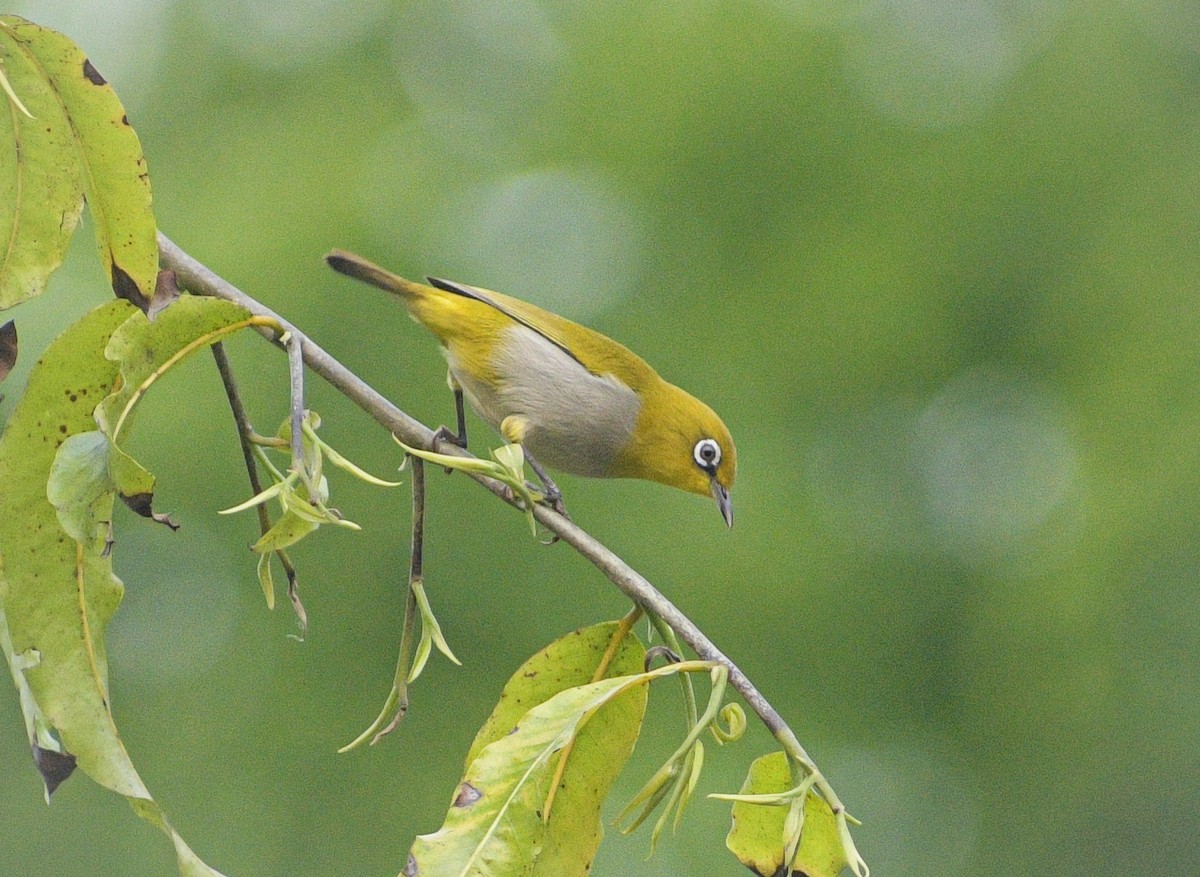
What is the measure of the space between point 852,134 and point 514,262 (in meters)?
6.47

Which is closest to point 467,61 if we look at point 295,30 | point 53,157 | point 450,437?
point 295,30

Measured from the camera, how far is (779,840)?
1.70m

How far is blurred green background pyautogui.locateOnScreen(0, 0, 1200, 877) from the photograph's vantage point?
45.2ft

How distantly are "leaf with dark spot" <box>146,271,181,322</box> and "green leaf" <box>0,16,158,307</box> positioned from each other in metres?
0.08

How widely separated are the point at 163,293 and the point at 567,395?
2.47 metres

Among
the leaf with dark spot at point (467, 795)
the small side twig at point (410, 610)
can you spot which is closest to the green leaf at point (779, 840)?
the leaf with dark spot at point (467, 795)

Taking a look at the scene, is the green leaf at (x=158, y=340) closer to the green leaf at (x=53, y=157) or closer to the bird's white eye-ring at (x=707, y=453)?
the green leaf at (x=53, y=157)

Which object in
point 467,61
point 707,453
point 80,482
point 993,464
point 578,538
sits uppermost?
point 467,61

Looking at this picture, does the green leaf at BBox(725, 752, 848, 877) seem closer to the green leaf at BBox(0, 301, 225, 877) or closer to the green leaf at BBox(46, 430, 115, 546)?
the green leaf at BBox(0, 301, 225, 877)

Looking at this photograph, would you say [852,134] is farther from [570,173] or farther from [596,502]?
[596,502]

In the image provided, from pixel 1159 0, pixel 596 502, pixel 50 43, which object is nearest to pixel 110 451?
pixel 50 43

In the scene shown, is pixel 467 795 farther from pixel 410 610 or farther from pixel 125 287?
pixel 125 287

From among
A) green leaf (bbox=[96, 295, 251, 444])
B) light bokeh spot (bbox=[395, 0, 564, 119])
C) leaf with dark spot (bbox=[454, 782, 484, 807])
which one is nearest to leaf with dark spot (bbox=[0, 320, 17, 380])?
green leaf (bbox=[96, 295, 251, 444])

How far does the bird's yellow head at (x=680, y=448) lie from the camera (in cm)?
425
